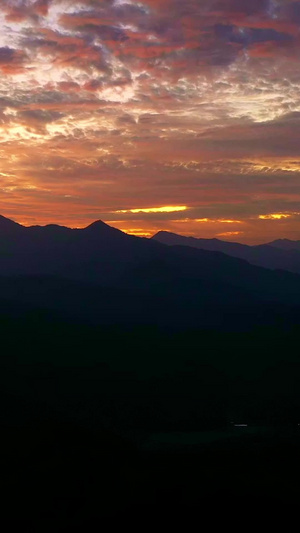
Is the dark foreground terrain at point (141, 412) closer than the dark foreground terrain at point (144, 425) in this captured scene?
No

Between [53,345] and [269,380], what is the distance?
46.2 metres

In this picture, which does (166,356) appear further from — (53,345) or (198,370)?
(53,345)

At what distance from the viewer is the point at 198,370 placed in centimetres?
13450

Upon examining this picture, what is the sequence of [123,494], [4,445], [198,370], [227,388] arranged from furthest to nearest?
[198,370], [227,388], [4,445], [123,494]

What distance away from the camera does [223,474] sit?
2825 inches

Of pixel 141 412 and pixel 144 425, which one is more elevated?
pixel 141 412

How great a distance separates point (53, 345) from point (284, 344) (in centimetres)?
6074

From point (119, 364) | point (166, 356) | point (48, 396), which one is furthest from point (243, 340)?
point (48, 396)

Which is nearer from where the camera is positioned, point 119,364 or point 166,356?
point 119,364

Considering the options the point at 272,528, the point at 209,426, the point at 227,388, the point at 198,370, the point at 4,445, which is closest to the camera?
the point at 272,528

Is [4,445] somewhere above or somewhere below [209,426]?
above

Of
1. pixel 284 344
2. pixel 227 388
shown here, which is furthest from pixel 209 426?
pixel 284 344

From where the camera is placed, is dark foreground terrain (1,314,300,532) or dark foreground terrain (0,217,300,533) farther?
dark foreground terrain (0,217,300,533)

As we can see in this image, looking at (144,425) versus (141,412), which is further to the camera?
(141,412)
